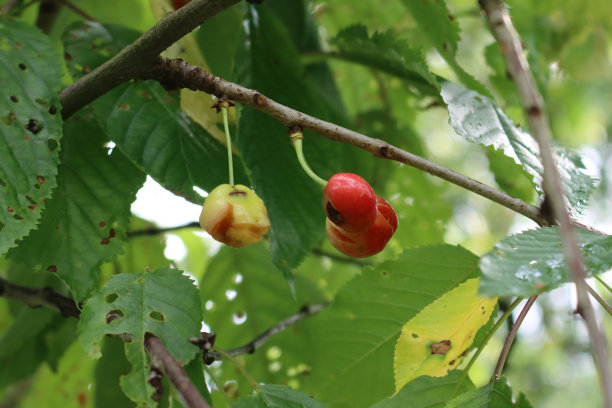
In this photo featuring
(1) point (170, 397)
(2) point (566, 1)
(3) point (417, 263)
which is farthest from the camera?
(2) point (566, 1)

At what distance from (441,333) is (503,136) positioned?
0.38 metres

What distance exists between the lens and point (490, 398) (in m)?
1.01

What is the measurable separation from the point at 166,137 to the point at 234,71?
0.88 ft

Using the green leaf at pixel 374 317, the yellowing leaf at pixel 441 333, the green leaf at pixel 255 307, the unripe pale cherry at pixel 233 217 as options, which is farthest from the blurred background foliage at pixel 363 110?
the unripe pale cherry at pixel 233 217

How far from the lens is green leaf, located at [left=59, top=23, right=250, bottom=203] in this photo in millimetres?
1130

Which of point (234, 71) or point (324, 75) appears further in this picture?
point (324, 75)

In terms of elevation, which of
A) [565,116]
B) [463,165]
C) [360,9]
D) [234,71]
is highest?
[463,165]

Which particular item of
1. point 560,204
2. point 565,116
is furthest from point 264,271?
point 565,116

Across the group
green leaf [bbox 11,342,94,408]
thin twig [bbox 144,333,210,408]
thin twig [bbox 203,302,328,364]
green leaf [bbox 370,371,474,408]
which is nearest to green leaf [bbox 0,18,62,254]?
thin twig [bbox 144,333,210,408]

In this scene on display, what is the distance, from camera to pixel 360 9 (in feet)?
7.22

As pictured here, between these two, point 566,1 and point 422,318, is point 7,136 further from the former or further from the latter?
point 566,1

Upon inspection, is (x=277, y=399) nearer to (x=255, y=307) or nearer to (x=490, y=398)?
(x=490, y=398)

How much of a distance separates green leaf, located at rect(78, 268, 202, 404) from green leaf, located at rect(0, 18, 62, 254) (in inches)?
6.8

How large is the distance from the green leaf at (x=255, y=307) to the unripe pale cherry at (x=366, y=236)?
79 cm
